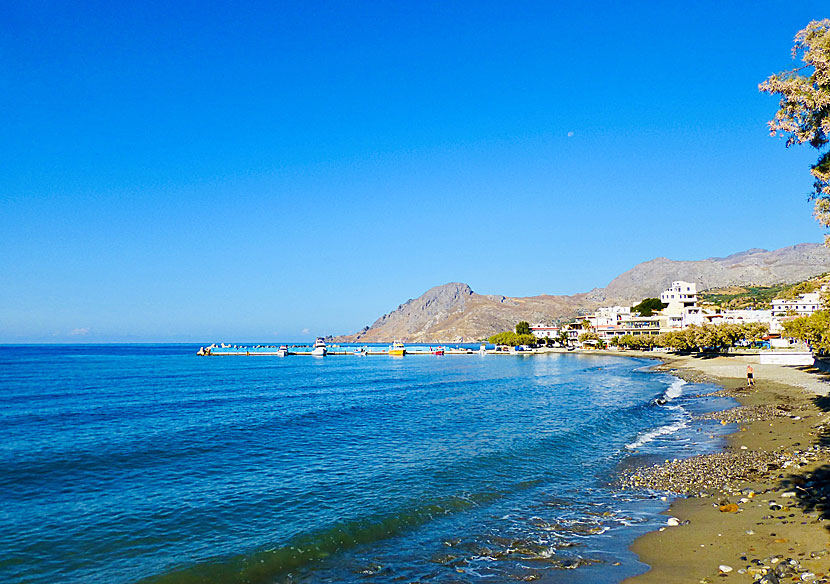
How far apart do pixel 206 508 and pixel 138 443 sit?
1413 centimetres

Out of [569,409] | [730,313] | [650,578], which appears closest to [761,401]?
[569,409]

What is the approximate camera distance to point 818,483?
45.3ft

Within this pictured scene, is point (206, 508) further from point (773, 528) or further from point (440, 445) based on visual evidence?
point (773, 528)

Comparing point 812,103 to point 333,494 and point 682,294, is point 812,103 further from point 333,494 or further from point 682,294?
point 682,294

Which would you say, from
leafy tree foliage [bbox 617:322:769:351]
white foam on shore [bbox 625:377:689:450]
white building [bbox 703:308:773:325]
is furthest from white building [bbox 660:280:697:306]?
white foam on shore [bbox 625:377:689:450]

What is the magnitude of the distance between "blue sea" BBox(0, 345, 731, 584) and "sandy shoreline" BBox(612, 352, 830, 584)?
3.17 feet

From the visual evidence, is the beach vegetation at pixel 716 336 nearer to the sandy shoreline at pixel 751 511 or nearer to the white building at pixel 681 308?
the white building at pixel 681 308

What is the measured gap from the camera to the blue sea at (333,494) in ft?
39.0

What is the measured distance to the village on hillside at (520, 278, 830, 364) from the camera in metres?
93.9

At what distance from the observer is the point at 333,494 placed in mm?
17406

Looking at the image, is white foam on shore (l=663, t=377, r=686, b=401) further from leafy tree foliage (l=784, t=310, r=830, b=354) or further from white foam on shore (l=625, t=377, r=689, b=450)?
leafy tree foliage (l=784, t=310, r=830, b=354)

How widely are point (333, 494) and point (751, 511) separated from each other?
1267cm

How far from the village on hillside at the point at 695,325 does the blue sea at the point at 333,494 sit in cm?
1587

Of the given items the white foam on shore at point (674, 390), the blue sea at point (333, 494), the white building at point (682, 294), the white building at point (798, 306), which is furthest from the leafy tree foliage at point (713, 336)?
the white building at point (682, 294)
